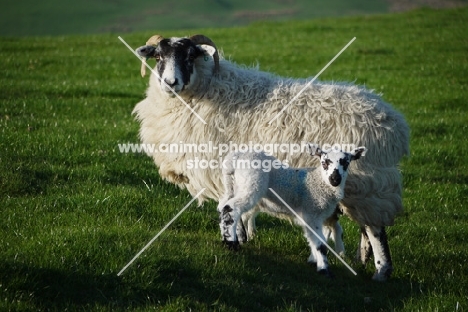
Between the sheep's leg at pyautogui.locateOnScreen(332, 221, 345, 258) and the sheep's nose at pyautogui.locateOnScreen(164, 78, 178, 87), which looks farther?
the sheep's leg at pyautogui.locateOnScreen(332, 221, 345, 258)

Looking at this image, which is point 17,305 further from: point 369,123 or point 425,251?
point 425,251

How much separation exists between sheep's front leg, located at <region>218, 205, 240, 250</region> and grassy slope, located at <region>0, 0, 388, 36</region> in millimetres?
41685

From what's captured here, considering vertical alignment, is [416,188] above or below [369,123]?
below

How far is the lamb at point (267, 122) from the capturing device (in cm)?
723

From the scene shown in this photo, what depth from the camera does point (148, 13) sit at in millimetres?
Result: 57938

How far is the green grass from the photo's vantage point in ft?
18.9

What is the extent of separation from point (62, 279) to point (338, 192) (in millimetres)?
2866

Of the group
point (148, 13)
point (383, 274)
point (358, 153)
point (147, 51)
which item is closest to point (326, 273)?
point (383, 274)

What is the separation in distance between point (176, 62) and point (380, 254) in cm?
324

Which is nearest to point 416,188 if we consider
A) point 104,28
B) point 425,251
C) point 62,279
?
point 425,251

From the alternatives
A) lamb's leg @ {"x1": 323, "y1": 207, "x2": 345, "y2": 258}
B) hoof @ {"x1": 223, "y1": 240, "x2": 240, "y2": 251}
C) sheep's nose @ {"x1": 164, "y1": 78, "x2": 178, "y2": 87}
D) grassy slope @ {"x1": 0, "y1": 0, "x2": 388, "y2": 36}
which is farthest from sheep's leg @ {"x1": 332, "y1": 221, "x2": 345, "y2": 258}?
grassy slope @ {"x1": 0, "y1": 0, "x2": 388, "y2": 36}

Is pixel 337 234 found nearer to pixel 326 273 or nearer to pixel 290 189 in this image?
pixel 326 273

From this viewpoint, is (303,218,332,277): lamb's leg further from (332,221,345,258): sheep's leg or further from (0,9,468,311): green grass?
(332,221,345,258): sheep's leg

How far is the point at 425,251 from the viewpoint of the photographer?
26.0 feet
